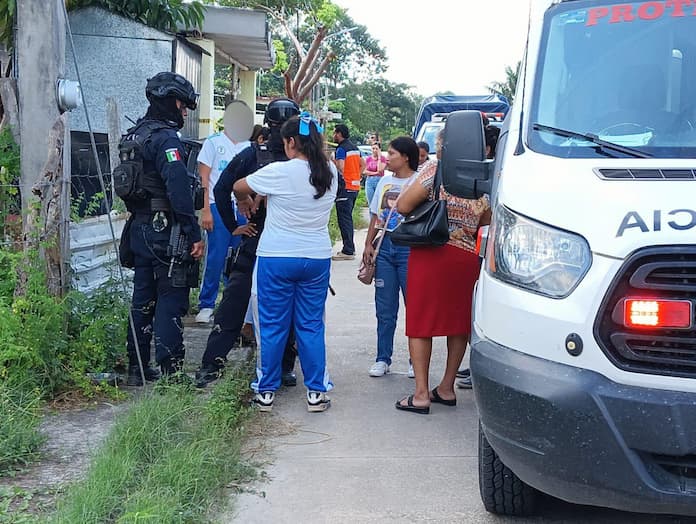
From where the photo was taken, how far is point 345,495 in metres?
4.23

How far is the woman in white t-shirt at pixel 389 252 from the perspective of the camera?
6.30m

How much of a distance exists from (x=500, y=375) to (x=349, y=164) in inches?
408

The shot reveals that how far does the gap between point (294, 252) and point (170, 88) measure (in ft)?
4.22

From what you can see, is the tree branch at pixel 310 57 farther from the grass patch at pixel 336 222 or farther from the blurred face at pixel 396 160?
the blurred face at pixel 396 160

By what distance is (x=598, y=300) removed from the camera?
2.98 meters

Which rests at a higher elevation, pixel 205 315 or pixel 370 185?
pixel 370 185

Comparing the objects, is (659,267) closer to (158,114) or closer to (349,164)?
(158,114)

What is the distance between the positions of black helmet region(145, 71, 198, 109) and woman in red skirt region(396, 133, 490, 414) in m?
1.50

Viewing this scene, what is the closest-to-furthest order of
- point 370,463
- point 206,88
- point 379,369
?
point 370,463, point 379,369, point 206,88

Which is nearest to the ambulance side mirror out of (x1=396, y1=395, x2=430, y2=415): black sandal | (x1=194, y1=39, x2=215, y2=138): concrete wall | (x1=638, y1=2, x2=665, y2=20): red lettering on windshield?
(x1=638, y1=2, x2=665, y2=20): red lettering on windshield

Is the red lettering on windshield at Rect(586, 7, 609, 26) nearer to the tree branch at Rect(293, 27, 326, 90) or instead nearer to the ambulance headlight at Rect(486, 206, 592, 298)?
the ambulance headlight at Rect(486, 206, 592, 298)

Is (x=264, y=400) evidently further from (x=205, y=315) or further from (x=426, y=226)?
(x=205, y=315)

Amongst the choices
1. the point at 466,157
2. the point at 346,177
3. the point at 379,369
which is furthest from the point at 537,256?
the point at 346,177

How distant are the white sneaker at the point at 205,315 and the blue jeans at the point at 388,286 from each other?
182 cm
